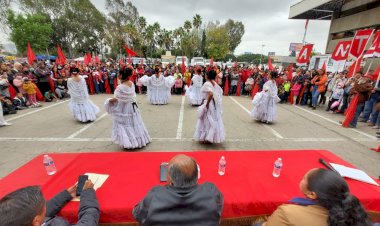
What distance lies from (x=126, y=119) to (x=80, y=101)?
10.2 feet

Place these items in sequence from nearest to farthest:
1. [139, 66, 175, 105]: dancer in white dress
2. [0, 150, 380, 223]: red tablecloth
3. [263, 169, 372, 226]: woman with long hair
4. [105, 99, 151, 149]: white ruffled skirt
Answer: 1. [263, 169, 372, 226]: woman with long hair
2. [0, 150, 380, 223]: red tablecloth
3. [105, 99, 151, 149]: white ruffled skirt
4. [139, 66, 175, 105]: dancer in white dress

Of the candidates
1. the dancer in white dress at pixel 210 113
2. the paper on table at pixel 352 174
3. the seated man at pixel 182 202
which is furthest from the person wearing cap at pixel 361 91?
the seated man at pixel 182 202

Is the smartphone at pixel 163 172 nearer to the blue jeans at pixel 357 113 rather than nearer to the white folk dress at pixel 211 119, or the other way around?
the white folk dress at pixel 211 119

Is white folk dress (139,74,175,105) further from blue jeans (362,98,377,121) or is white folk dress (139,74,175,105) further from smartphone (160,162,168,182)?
blue jeans (362,98,377,121)

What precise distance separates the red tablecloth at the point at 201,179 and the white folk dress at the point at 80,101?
430 centimetres

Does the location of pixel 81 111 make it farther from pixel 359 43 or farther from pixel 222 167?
pixel 359 43

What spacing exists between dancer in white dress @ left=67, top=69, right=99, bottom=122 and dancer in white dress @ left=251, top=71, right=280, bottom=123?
19.0ft

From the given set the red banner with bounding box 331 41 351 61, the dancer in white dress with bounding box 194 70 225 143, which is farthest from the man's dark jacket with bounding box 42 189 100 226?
the red banner with bounding box 331 41 351 61

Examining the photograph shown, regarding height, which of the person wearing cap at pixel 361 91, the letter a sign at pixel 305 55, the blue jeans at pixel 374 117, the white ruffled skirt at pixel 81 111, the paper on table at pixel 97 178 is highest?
the letter a sign at pixel 305 55

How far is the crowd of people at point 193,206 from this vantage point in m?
1.21

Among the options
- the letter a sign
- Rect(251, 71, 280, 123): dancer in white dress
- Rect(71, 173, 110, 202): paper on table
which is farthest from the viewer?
the letter a sign

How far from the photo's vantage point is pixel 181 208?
137cm

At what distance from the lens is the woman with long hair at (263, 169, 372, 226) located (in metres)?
1.27

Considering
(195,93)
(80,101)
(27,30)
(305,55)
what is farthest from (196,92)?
(27,30)
